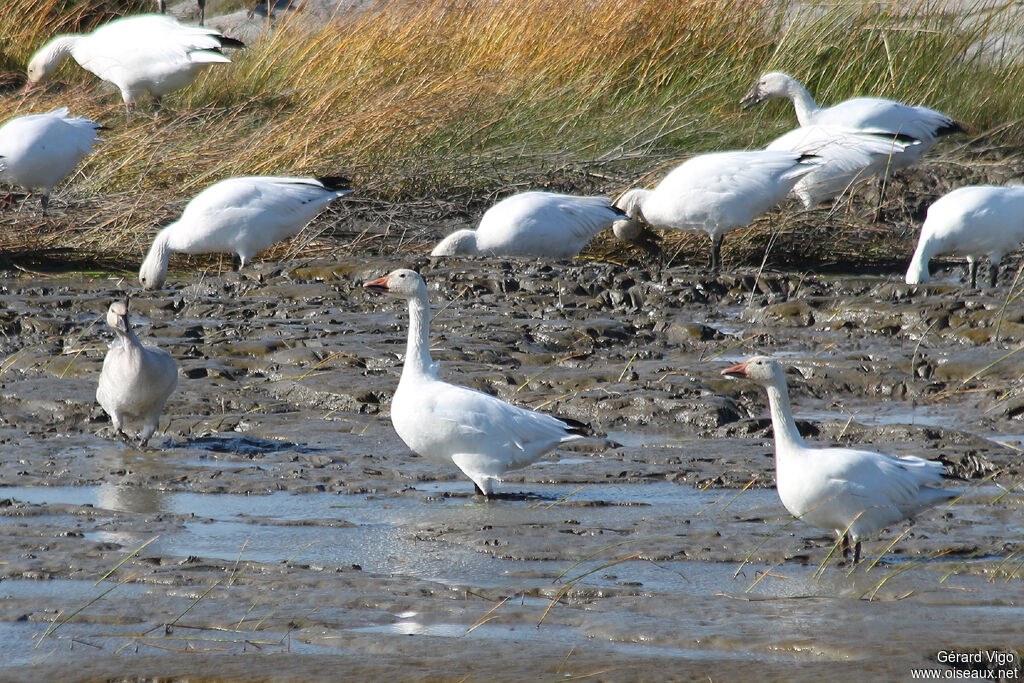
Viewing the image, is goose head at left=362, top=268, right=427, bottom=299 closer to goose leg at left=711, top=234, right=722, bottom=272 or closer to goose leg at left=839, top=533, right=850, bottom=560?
goose leg at left=839, top=533, right=850, bottom=560

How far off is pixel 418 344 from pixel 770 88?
23.7ft

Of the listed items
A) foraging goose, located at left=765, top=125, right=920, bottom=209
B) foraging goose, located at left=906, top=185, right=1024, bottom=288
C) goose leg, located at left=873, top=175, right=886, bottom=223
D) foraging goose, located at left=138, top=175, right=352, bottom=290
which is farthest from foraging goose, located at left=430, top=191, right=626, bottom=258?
goose leg, located at left=873, top=175, right=886, bottom=223

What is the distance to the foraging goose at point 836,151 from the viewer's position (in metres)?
10.1

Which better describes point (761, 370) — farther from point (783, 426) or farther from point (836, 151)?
point (836, 151)

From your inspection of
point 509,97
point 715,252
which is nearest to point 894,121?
point 715,252

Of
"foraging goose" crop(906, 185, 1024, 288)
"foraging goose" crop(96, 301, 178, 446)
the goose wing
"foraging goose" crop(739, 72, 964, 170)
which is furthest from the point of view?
"foraging goose" crop(739, 72, 964, 170)

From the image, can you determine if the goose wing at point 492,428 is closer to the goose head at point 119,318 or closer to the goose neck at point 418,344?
the goose neck at point 418,344

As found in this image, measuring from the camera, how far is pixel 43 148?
10.2 meters

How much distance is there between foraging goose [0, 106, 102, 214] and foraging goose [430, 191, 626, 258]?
3098 millimetres

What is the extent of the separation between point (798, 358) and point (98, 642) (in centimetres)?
471

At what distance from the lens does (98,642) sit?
3.41m

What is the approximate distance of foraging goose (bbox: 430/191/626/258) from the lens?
939 centimetres

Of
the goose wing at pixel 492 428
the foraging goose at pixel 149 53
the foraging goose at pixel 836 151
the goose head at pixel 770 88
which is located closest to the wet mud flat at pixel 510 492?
the goose wing at pixel 492 428

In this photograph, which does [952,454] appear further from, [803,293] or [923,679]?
[803,293]
